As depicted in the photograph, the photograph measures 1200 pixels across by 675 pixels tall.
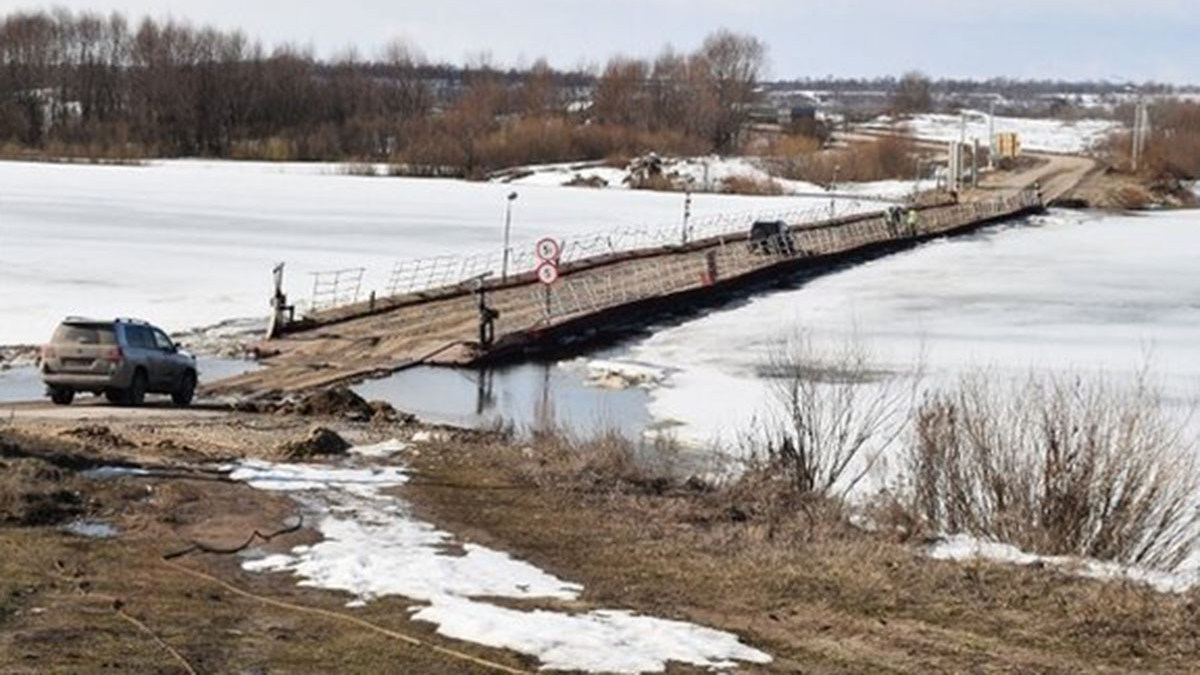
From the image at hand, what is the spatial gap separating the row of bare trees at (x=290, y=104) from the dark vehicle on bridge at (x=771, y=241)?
Result: 8060 centimetres

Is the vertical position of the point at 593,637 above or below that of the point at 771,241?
above

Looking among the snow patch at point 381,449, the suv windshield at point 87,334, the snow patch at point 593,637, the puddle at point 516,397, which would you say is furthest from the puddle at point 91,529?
the suv windshield at point 87,334

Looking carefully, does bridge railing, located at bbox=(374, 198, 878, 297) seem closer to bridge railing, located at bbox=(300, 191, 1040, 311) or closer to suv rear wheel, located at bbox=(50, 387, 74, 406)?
bridge railing, located at bbox=(300, 191, 1040, 311)

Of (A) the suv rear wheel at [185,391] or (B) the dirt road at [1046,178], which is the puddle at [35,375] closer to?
(A) the suv rear wheel at [185,391]

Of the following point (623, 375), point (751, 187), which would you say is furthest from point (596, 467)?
point (751, 187)

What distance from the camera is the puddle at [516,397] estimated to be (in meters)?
27.7

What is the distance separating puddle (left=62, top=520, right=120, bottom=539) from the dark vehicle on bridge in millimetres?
50552

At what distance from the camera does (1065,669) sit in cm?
1005

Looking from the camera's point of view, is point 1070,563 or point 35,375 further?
point 35,375

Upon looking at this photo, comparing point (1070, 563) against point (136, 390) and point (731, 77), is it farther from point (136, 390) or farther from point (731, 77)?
point (731, 77)

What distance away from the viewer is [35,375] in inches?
1201

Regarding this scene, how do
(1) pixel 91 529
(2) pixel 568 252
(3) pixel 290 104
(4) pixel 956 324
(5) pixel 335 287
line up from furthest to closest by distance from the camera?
1. (3) pixel 290 104
2. (2) pixel 568 252
3. (5) pixel 335 287
4. (4) pixel 956 324
5. (1) pixel 91 529

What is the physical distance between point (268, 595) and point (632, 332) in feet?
103

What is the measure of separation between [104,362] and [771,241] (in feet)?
135
